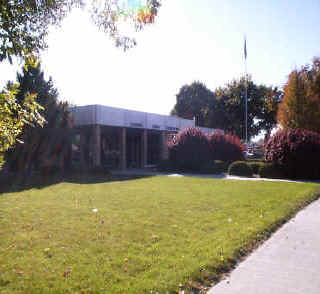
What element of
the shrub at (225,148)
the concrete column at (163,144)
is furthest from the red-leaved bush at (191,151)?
the concrete column at (163,144)

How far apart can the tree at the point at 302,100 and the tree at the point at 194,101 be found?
89.5 feet

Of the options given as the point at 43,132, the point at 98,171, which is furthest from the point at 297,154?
the point at 43,132

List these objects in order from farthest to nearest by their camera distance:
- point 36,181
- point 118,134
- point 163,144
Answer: point 163,144 < point 118,134 < point 36,181

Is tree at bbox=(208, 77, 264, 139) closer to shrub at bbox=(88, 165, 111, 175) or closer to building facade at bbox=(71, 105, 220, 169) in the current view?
building facade at bbox=(71, 105, 220, 169)

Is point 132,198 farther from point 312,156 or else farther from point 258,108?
point 258,108

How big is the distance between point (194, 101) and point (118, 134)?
2765 centimetres

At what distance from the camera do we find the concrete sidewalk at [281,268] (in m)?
3.91

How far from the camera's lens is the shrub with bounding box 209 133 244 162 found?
27.1m

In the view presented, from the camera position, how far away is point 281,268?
4.61m

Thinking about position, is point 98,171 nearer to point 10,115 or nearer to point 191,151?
point 191,151

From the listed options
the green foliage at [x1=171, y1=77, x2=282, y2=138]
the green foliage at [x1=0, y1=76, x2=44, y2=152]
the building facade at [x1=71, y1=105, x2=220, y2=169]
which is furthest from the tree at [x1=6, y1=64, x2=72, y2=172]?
the green foliage at [x1=171, y1=77, x2=282, y2=138]

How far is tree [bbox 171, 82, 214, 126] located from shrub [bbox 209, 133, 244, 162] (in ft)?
91.0

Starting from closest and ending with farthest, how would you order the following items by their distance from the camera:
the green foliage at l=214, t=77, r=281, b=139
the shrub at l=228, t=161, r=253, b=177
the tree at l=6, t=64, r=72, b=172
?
the tree at l=6, t=64, r=72, b=172 < the shrub at l=228, t=161, r=253, b=177 < the green foliage at l=214, t=77, r=281, b=139

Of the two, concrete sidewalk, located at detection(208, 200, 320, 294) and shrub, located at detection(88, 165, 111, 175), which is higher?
shrub, located at detection(88, 165, 111, 175)
